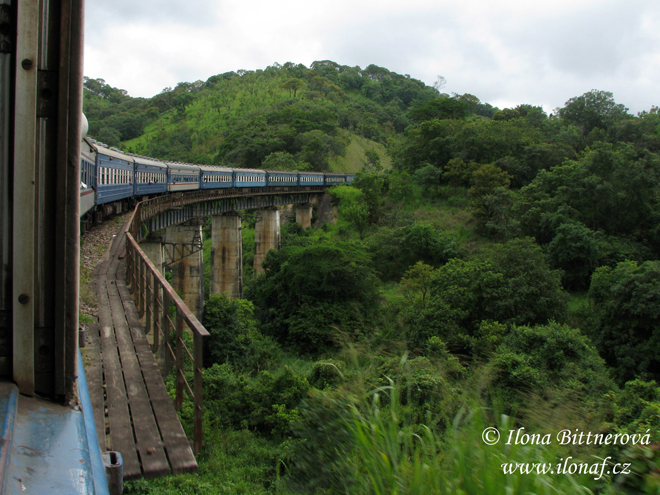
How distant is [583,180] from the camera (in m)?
31.7

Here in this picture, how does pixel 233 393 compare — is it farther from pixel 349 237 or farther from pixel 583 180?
pixel 349 237

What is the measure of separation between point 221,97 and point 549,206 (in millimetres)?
89825

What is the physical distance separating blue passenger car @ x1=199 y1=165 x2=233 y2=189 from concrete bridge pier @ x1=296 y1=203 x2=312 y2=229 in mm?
19983

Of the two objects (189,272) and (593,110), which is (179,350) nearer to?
(189,272)

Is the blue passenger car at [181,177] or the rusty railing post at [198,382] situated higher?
the blue passenger car at [181,177]

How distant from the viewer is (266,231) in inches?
1526

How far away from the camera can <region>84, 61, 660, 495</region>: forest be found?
2617 mm

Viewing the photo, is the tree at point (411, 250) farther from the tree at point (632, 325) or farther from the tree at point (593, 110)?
Answer: the tree at point (593, 110)

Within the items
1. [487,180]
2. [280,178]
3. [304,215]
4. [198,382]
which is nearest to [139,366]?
[198,382]

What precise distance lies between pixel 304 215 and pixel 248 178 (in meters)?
17.9

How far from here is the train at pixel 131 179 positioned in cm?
1238

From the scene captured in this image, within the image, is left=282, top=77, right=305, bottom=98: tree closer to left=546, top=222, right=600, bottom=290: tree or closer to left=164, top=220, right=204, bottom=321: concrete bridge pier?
left=546, top=222, right=600, bottom=290: tree

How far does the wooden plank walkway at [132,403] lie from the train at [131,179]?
14.2 ft

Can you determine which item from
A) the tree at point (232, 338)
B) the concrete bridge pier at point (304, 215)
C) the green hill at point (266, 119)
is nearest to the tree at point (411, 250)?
the tree at point (232, 338)
